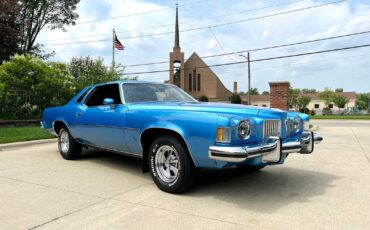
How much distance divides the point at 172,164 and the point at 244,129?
1239 mm

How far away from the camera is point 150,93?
6199 millimetres

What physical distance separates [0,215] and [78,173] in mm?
2184

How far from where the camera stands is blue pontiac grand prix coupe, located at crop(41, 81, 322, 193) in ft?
14.2

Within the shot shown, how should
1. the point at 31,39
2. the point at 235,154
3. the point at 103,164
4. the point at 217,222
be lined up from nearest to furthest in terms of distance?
1. the point at 217,222
2. the point at 235,154
3. the point at 103,164
4. the point at 31,39

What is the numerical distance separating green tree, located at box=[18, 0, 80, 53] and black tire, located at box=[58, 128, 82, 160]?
26.5 meters

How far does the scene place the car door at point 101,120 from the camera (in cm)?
580

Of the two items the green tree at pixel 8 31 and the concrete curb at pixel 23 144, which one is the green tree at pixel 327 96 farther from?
the concrete curb at pixel 23 144

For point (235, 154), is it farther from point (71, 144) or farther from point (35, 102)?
point (35, 102)

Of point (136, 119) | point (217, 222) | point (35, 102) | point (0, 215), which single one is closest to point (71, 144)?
point (136, 119)

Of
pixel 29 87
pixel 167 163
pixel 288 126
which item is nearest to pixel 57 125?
pixel 167 163

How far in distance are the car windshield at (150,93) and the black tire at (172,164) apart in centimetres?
116

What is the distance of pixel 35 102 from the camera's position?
16406mm

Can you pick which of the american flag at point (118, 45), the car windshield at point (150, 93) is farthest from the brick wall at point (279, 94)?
the american flag at point (118, 45)

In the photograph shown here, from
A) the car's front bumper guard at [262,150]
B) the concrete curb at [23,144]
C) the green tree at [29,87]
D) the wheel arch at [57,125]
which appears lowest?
the concrete curb at [23,144]
